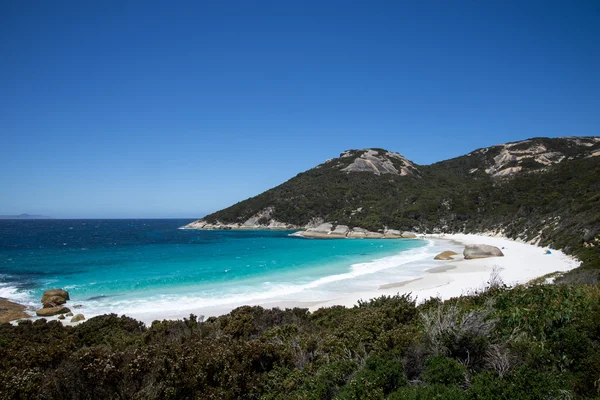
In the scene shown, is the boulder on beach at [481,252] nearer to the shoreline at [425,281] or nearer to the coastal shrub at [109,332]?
the shoreline at [425,281]

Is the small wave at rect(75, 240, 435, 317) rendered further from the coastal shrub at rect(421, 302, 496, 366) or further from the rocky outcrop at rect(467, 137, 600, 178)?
the rocky outcrop at rect(467, 137, 600, 178)

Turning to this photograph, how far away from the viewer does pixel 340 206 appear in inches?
3858

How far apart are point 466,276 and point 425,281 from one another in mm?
3025

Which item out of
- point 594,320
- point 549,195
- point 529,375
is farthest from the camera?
point 549,195

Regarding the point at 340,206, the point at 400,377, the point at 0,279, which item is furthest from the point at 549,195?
the point at 0,279

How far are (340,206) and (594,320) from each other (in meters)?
91.9

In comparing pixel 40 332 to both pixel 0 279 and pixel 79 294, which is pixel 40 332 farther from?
pixel 0 279

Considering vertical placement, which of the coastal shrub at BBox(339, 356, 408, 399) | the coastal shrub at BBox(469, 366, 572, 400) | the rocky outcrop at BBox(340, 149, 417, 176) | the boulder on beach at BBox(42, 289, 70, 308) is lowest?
the boulder on beach at BBox(42, 289, 70, 308)

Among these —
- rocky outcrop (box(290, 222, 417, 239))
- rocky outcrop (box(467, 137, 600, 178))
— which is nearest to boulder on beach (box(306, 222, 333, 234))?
rocky outcrop (box(290, 222, 417, 239))

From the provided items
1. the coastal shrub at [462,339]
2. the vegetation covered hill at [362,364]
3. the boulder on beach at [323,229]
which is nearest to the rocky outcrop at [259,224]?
the boulder on beach at [323,229]

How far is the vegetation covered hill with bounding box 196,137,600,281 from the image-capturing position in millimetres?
41500

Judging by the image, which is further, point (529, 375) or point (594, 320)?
Answer: point (594, 320)

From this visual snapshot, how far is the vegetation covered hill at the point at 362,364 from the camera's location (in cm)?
468

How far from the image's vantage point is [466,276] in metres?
22.3
